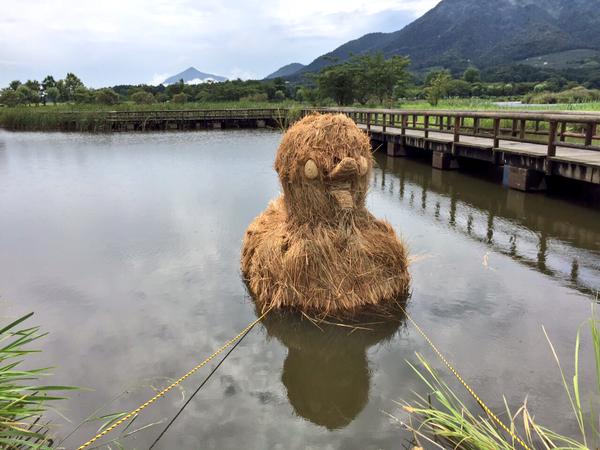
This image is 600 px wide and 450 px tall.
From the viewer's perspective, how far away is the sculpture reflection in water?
383cm

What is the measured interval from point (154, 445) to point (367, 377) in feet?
6.21

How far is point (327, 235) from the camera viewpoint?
203 inches

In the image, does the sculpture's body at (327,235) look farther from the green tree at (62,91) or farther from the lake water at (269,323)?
the green tree at (62,91)

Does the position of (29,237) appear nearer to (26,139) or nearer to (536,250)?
(536,250)

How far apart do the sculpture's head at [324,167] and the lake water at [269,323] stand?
1.38m

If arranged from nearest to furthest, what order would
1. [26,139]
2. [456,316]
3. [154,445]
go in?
[154,445] < [456,316] < [26,139]

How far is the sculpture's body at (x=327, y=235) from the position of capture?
16.4ft

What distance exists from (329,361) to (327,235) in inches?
54.4

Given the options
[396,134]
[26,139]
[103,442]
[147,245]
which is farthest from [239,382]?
[26,139]

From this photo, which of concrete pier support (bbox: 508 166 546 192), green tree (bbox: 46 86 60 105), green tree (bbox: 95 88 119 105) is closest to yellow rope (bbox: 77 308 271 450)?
concrete pier support (bbox: 508 166 546 192)

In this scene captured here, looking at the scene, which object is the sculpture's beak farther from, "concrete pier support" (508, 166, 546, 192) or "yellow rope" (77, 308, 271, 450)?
"concrete pier support" (508, 166, 546, 192)

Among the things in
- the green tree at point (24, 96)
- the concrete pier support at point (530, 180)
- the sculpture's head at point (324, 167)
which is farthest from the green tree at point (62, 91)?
the sculpture's head at point (324, 167)

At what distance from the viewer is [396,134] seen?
57.8 ft

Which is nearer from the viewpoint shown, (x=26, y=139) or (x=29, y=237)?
(x=29, y=237)
